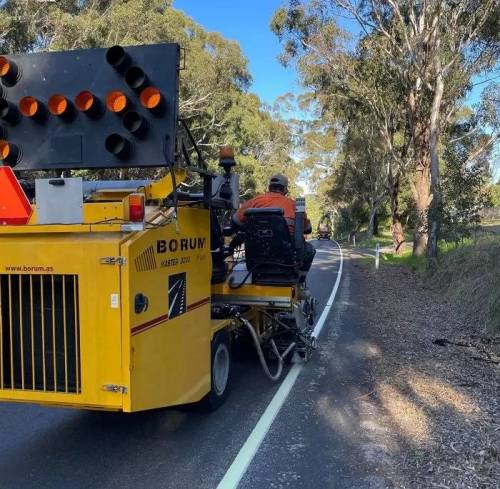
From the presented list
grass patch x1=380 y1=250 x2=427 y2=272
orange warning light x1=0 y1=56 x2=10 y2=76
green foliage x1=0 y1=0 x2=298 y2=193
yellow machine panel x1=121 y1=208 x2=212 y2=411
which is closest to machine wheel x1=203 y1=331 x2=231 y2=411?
yellow machine panel x1=121 y1=208 x2=212 y2=411

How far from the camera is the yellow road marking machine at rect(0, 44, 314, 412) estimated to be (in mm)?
3912

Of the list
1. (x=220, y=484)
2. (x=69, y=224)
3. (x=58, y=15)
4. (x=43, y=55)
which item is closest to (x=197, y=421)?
(x=220, y=484)

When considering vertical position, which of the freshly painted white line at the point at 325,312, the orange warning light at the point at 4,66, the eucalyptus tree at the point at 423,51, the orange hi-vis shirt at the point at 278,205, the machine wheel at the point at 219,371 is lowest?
the freshly painted white line at the point at 325,312

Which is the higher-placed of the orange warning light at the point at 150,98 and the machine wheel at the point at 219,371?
the orange warning light at the point at 150,98

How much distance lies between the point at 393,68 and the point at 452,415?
2176 cm

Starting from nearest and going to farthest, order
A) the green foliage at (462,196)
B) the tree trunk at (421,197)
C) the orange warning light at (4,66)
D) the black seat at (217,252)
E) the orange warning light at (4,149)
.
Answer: the orange warning light at (4,66), the orange warning light at (4,149), the black seat at (217,252), the green foliage at (462,196), the tree trunk at (421,197)

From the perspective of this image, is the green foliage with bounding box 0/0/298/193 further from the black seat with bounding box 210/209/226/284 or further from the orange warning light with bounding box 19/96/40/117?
the orange warning light with bounding box 19/96/40/117

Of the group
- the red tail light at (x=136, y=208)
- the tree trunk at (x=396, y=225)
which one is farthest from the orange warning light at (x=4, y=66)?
the tree trunk at (x=396, y=225)

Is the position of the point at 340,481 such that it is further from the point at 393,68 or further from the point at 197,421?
the point at 393,68

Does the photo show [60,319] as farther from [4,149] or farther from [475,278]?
[475,278]

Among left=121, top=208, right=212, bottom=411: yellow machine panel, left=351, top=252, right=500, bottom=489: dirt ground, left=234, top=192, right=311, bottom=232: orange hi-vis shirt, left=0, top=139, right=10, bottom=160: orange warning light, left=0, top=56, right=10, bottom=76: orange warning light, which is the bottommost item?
left=351, top=252, right=500, bottom=489: dirt ground

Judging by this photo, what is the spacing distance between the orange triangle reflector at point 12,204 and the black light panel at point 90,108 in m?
0.74

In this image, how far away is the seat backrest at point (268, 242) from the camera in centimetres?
637

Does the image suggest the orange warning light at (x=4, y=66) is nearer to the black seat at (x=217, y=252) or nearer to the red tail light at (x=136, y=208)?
the red tail light at (x=136, y=208)
